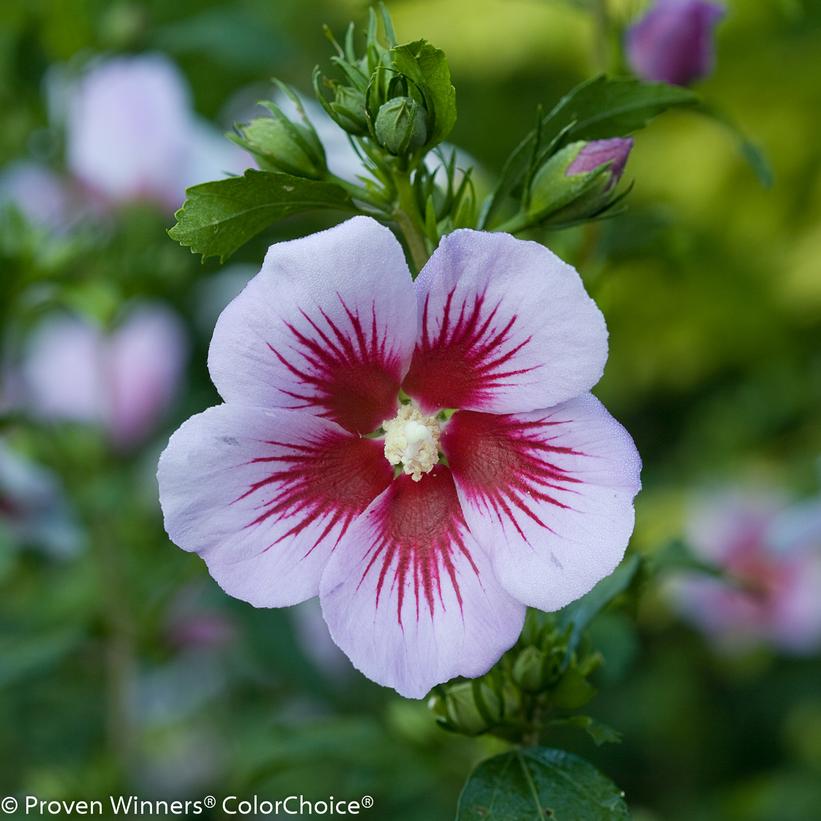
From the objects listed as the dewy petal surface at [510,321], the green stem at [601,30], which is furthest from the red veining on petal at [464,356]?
the green stem at [601,30]

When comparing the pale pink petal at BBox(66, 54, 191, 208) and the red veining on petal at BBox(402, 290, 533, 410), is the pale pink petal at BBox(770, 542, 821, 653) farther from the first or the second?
the red veining on petal at BBox(402, 290, 533, 410)

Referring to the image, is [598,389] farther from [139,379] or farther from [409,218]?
[409,218]

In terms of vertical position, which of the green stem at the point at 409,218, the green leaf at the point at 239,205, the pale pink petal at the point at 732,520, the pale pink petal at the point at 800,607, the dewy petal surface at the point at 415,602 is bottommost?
the pale pink petal at the point at 800,607

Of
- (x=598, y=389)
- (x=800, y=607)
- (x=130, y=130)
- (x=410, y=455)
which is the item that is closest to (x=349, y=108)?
(x=410, y=455)

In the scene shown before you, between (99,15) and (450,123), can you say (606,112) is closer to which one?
(450,123)

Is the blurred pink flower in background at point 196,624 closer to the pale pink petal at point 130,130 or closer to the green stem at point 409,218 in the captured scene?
the pale pink petal at point 130,130
